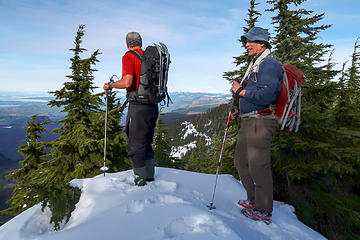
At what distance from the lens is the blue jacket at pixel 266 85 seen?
2.73 metres

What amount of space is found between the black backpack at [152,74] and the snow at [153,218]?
1671mm

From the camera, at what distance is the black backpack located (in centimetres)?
365

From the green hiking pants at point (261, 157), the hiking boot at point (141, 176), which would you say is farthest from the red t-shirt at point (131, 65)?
the green hiking pants at point (261, 157)

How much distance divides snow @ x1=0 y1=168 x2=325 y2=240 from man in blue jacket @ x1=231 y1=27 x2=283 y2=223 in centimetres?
36

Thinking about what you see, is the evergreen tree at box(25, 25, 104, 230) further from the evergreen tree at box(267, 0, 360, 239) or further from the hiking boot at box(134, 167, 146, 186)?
the evergreen tree at box(267, 0, 360, 239)

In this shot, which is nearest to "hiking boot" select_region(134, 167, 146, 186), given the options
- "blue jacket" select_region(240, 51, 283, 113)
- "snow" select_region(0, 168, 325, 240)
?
"snow" select_region(0, 168, 325, 240)

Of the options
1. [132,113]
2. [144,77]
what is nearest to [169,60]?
[144,77]

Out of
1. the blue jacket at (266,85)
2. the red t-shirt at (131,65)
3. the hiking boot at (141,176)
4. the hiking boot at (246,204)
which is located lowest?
the hiking boot at (246,204)

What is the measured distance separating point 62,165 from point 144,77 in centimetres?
1149

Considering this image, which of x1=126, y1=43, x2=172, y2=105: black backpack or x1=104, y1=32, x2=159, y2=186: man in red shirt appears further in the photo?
x1=104, y1=32, x2=159, y2=186: man in red shirt

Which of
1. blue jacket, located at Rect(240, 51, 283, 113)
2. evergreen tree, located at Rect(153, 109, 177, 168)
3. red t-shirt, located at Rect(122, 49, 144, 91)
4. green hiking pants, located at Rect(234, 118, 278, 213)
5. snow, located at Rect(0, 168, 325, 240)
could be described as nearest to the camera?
snow, located at Rect(0, 168, 325, 240)

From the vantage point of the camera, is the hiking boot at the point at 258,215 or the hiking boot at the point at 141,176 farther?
the hiking boot at the point at 141,176

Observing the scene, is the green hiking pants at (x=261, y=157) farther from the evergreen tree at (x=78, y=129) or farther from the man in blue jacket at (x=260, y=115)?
the evergreen tree at (x=78, y=129)

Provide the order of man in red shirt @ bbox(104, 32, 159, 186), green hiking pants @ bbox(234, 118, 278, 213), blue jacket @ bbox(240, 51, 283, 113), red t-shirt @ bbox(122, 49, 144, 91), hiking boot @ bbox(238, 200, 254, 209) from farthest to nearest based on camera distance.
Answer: man in red shirt @ bbox(104, 32, 159, 186), red t-shirt @ bbox(122, 49, 144, 91), hiking boot @ bbox(238, 200, 254, 209), green hiking pants @ bbox(234, 118, 278, 213), blue jacket @ bbox(240, 51, 283, 113)
